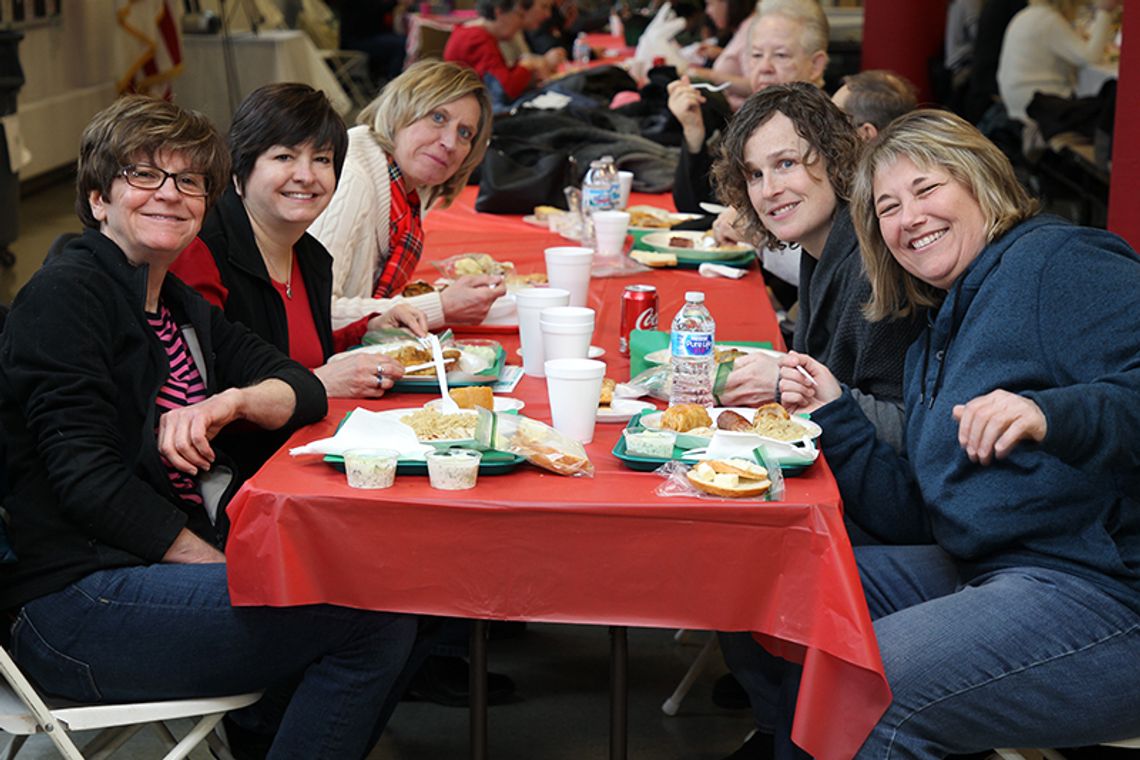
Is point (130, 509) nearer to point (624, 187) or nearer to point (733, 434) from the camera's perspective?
point (733, 434)

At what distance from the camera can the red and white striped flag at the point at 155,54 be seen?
10.2m

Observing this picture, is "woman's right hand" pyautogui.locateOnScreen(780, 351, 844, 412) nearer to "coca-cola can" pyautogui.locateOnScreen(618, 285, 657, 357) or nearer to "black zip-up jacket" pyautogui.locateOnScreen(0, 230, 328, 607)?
"coca-cola can" pyautogui.locateOnScreen(618, 285, 657, 357)

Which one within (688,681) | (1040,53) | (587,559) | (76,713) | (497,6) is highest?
(497,6)

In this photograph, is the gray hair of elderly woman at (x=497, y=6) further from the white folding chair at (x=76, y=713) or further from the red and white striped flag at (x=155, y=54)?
the white folding chair at (x=76, y=713)

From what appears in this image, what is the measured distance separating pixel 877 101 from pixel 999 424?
1989 millimetres

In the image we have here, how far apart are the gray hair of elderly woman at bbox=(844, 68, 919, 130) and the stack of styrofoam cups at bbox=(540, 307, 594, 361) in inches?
61.4

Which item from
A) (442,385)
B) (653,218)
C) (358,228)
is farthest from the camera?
(653,218)

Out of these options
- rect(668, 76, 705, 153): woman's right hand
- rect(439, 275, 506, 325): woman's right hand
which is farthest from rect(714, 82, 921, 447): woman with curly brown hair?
rect(668, 76, 705, 153): woman's right hand

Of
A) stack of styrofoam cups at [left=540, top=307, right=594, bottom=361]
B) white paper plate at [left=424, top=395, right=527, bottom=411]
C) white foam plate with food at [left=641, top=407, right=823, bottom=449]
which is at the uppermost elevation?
stack of styrofoam cups at [left=540, top=307, right=594, bottom=361]

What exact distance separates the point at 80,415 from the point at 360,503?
1.44ft

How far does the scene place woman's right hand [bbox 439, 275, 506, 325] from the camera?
9.31 feet

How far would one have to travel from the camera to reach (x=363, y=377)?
2.32 m

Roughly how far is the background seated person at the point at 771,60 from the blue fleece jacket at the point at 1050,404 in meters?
2.46

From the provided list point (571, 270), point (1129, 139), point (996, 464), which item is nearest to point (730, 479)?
point (996, 464)
